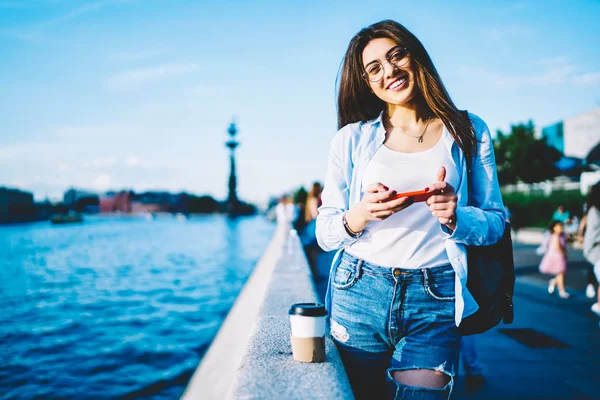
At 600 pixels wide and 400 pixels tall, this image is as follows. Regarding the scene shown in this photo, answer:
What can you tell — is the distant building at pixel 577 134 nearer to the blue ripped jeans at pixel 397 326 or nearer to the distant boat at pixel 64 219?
the blue ripped jeans at pixel 397 326

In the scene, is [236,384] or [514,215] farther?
→ [514,215]

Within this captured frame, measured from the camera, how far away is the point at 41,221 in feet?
486

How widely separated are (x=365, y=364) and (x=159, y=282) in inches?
706

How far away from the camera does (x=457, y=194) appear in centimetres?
160

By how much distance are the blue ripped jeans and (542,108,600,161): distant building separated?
34.5 m

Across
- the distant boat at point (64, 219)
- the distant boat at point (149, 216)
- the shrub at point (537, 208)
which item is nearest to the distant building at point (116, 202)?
the distant boat at point (149, 216)

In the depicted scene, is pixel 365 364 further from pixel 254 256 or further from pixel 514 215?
pixel 254 256

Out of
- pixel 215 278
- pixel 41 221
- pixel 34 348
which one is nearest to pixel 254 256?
pixel 215 278

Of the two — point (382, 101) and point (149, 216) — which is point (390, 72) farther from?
point (149, 216)

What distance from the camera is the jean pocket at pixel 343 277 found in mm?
1688

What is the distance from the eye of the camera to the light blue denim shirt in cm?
151

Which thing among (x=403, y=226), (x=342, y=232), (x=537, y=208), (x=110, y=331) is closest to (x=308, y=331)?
(x=342, y=232)

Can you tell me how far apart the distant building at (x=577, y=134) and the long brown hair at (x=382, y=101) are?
112 feet

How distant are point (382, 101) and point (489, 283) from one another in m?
0.80
